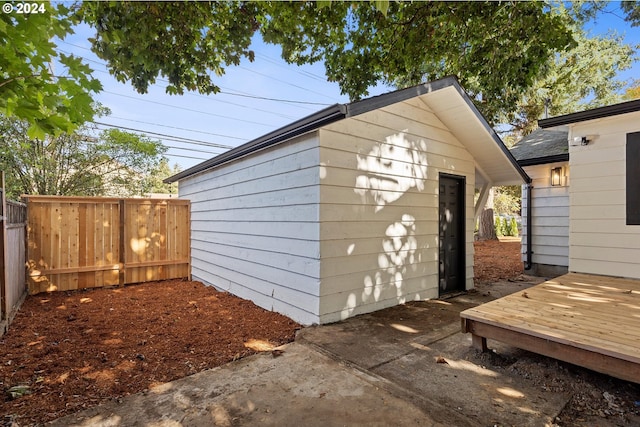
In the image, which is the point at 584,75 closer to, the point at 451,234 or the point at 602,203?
the point at 602,203

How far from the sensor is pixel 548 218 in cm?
723

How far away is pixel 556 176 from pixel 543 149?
91cm

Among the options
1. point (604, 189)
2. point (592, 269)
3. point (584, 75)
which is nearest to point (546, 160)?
point (604, 189)

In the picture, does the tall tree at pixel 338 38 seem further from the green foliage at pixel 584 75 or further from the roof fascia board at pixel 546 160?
the green foliage at pixel 584 75

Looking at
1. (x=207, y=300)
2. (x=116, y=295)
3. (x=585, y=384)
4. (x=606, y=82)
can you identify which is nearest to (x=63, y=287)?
(x=116, y=295)

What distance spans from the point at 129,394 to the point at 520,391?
123 inches

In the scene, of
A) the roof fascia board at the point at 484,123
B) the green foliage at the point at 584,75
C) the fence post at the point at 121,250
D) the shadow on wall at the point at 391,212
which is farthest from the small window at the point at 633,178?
the fence post at the point at 121,250

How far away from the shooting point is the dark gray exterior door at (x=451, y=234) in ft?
18.5

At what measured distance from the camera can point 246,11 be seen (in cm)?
487

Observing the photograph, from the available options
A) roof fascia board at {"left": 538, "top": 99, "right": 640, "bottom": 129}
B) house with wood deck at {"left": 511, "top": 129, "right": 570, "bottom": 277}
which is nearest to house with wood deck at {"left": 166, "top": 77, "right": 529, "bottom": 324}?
roof fascia board at {"left": 538, "top": 99, "right": 640, "bottom": 129}

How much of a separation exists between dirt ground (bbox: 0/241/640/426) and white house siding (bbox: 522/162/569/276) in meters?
5.23

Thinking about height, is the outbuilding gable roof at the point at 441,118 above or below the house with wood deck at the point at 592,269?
above

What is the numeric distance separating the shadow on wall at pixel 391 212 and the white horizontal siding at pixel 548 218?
4028 mm

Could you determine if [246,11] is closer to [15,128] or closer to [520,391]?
[520,391]
